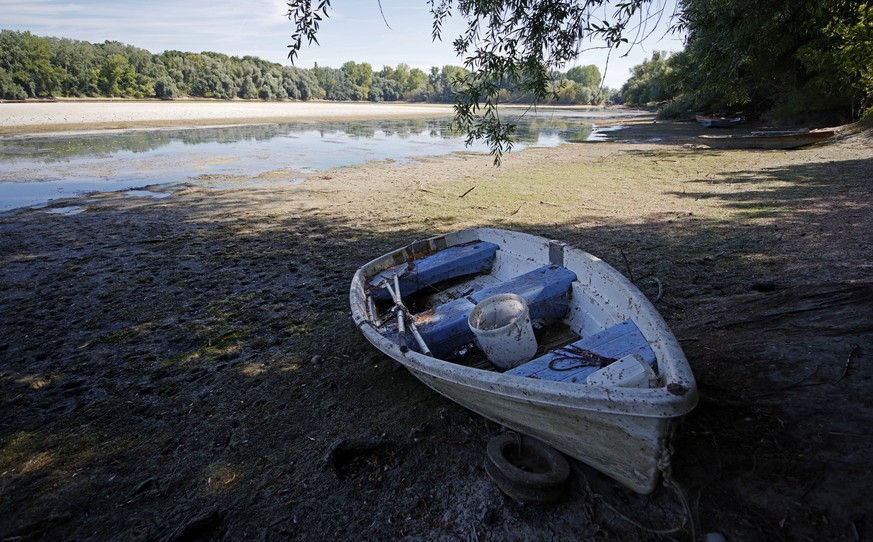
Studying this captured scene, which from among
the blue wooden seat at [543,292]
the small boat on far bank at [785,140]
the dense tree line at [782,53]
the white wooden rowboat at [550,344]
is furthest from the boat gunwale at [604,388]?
the small boat on far bank at [785,140]

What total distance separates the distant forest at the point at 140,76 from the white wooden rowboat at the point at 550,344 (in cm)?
4197

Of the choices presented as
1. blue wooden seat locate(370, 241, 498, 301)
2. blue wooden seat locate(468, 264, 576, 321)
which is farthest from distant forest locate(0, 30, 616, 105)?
→ blue wooden seat locate(468, 264, 576, 321)

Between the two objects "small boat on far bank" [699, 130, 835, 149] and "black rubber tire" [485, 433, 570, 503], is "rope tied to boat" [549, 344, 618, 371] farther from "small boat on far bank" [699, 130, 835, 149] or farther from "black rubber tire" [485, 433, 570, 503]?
"small boat on far bank" [699, 130, 835, 149]

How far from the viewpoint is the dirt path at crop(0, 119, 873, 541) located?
225 centimetres

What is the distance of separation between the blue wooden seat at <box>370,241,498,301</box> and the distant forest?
1640 inches

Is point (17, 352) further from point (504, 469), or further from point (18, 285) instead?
point (504, 469)

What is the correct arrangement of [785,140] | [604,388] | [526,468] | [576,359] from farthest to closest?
[785,140] < [576,359] < [526,468] < [604,388]

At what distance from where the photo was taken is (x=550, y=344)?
3.56m

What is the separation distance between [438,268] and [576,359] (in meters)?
2.32

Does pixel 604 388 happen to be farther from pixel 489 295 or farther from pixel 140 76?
pixel 140 76

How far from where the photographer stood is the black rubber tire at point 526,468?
7.62ft

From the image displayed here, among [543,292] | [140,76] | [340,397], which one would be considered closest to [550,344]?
[543,292]

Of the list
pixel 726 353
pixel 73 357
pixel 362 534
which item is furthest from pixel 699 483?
pixel 73 357

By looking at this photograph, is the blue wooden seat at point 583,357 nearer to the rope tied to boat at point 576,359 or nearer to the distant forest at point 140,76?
the rope tied to boat at point 576,359
